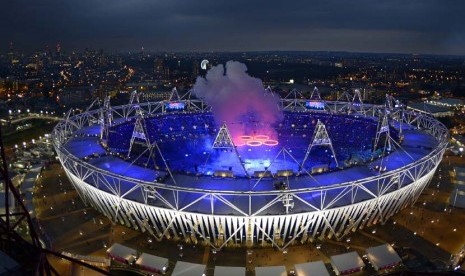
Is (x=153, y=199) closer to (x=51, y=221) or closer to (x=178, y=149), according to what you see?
(x=51, y=221)

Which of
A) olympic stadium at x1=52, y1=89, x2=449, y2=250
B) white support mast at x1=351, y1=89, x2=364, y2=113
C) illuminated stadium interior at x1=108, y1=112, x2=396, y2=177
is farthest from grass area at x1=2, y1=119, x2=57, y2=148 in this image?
white support mast at x1=351, y1=89, x2=364, y2=113

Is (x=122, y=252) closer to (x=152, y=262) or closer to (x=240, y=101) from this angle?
(x=152, y=262)

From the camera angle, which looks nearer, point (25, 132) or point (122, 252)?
point (122, 252)

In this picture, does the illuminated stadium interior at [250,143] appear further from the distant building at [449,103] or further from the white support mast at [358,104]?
the distant building at [449,103]

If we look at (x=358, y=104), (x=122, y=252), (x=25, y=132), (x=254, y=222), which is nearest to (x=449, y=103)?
(x=358, y=104)

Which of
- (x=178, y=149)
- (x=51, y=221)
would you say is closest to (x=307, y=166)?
(x=178, y=149)

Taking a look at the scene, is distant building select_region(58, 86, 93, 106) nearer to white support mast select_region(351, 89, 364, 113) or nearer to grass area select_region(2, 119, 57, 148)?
grass area select_region(2, 119, 57, 148)

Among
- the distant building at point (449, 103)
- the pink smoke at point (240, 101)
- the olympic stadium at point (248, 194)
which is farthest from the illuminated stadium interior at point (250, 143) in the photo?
the distant building at point (449, 103)
